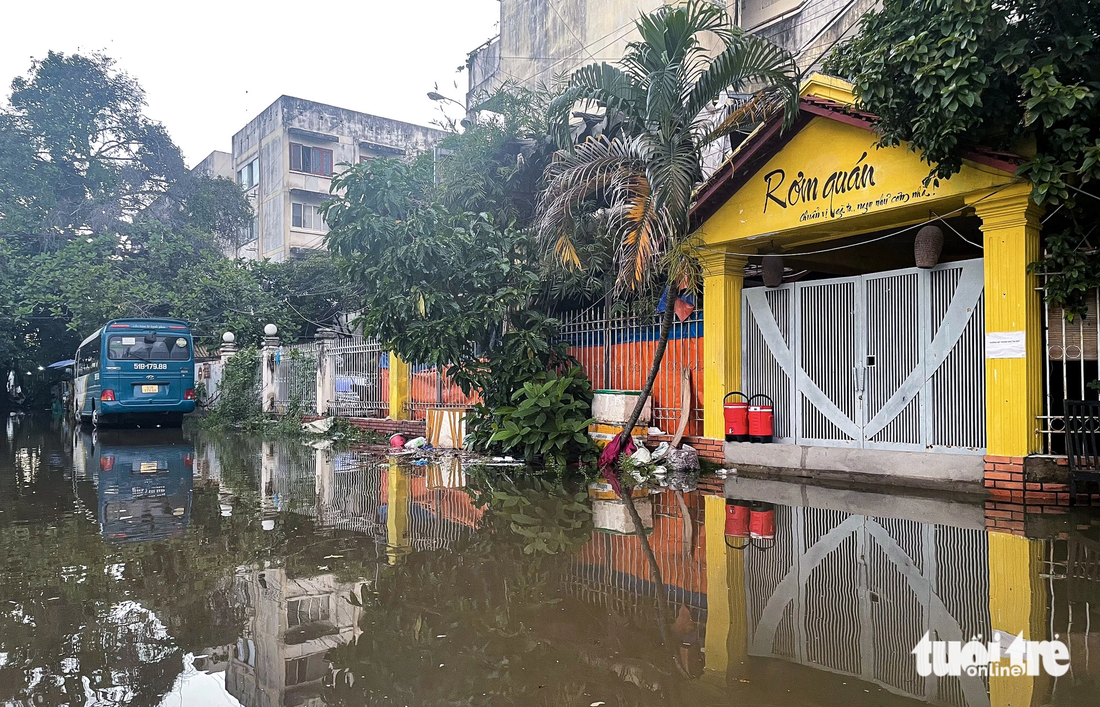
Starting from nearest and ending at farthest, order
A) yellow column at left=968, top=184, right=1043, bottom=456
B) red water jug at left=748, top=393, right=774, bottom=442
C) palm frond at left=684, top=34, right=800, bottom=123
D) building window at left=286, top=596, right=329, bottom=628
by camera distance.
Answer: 1. building window at left=286, top=596, right=329, bottom=628
2. yellow column at left=968, top=184, right=1043, bottom=456
3. palm frond at left=684, top=34, right=800, bottom=123
4. red water jug at left=748, top=393, right=774, bottom=442

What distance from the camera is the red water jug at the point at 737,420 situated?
10.4m

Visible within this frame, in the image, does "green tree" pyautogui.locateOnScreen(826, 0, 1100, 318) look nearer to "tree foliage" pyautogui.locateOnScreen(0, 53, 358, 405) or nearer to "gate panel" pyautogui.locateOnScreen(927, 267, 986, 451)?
"gate panel" pyautogui.locateOnScreen(927, 267, 986, 451)

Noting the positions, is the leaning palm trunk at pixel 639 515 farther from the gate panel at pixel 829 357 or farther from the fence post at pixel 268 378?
the fence post at pixel 268 378

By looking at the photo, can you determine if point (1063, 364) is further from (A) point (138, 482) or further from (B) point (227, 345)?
(B) point (227, 345)

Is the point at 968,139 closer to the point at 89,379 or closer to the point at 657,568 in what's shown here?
the point at 657,568

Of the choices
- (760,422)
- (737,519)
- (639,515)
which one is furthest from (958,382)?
(639,515)

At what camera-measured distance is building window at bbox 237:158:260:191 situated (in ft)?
127

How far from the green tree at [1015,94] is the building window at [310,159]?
32.6 meters

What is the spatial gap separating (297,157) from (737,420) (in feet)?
103

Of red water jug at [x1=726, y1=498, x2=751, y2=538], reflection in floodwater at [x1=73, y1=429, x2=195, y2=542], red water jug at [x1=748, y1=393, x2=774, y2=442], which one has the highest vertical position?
red water jug at [x1=748, y1=393, x2=774, y2=442]

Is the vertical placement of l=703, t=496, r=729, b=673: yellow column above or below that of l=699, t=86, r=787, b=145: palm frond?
below

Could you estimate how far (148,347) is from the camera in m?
20.8

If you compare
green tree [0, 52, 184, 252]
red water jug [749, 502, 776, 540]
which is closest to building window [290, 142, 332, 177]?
green tree [0, 52, 184, 252]

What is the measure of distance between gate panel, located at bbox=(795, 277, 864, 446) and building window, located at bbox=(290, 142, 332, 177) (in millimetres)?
31088
